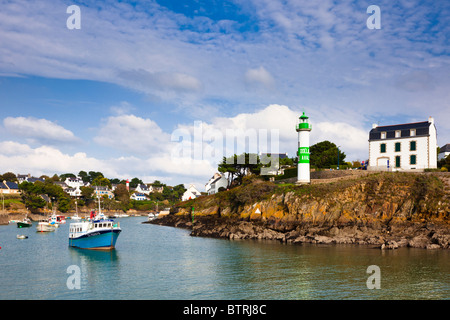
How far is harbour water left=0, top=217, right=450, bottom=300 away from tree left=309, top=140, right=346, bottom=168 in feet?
144

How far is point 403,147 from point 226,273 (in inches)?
1870

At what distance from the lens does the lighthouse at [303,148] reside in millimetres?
63938

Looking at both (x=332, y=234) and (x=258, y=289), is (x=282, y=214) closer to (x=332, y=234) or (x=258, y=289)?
(x=332, y=234)

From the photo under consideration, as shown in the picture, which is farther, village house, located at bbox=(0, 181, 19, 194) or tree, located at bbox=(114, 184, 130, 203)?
tree, located at bbox=(114, 184, 130, 203)

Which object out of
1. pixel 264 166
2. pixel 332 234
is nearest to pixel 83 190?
pixel 264 166

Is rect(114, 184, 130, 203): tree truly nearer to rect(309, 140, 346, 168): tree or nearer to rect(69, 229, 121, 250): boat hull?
rect(309, 140, 346, 168): tree

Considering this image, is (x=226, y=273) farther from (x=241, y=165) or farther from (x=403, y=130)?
(x=241, y=165)

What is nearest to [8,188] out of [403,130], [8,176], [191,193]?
[8,176]

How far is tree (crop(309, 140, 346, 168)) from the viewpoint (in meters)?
87.4

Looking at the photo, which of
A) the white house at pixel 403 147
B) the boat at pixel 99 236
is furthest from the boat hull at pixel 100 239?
the white house at pixel 403 147

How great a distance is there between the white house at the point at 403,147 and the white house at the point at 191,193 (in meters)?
89.0

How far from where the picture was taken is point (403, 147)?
65250 millimetres

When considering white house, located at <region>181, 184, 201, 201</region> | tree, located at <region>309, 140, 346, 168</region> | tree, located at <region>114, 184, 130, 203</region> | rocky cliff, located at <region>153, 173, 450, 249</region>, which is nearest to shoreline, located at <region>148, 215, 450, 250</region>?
rocky cliff, located at <region>153, 173, 450, 249</region>

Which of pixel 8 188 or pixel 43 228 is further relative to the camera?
pixel 8 188
